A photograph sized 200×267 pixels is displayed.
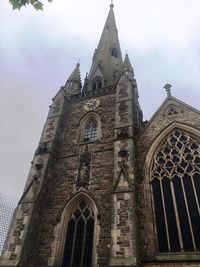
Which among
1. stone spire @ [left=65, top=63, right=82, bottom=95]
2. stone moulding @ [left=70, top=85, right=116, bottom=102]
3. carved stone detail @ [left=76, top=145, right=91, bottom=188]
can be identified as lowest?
carved stone detail @ [left=76, top=145, right=91, bottom=188]

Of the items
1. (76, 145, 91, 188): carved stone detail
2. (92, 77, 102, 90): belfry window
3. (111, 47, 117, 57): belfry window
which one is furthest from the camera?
(111, 47, 117, 57): belfry window

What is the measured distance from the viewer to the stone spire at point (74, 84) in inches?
792

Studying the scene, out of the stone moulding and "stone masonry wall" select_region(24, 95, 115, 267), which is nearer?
"stone masonry wall" select_region(24, 95, 115, 267)

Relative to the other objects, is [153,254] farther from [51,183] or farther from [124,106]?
[124,106]

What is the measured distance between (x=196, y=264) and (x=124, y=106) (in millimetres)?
8688

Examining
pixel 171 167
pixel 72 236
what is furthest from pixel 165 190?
pixel 72 236

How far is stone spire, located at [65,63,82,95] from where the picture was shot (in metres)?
20.1

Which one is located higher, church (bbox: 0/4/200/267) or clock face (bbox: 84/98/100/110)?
clock face (bbox: 84/98/100/110)

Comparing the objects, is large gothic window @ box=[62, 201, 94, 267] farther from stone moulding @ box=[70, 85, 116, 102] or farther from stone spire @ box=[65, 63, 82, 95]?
stone spire @ box=[65, 63, 82, 95]

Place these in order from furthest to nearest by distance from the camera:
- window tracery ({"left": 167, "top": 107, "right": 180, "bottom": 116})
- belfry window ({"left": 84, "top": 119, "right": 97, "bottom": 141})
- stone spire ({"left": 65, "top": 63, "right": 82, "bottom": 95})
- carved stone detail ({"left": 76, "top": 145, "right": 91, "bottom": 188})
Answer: stone spire ({"left": 65, "top": 63, "right": 82, "bottom": 95})
belfry window ({"left": 84, "top": 119, "right": 97, "bottom": 141})
window tracery ({"left": 167, "top": 107, "right": 180, "bottom": 116})
carved stone detail ({"left": 76, "top": 145, "right": 91, "bottom": 188})

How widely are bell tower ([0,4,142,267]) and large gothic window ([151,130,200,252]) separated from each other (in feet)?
4.46

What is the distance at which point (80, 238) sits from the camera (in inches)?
440

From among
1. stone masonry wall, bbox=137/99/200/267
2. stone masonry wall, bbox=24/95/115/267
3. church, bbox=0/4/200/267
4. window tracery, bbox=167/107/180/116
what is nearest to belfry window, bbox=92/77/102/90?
stone masonry wall, bbox=24/95/115/267

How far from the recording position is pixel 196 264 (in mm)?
8969
